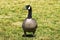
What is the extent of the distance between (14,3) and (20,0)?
25.4 inches

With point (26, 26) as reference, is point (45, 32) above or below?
below

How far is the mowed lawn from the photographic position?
27.3 feet

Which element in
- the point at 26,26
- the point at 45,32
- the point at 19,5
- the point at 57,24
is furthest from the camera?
the point at 19,5

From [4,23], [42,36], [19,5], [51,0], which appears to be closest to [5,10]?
[19,5]

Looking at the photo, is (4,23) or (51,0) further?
(51,0)

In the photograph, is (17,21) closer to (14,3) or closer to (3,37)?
(3,37)

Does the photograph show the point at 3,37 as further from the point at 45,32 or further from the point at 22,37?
the point at 45,32

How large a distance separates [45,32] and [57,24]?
120 cm

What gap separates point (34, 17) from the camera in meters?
10.5

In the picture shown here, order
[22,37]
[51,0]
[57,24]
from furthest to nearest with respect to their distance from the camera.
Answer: [51,0] < [57,24] < [22,37]

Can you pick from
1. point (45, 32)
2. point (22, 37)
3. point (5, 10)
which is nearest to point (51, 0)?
point (5, 10)

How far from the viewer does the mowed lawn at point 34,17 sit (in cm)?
834

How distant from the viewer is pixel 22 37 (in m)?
7.98

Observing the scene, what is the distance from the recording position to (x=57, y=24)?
9.72 metres
